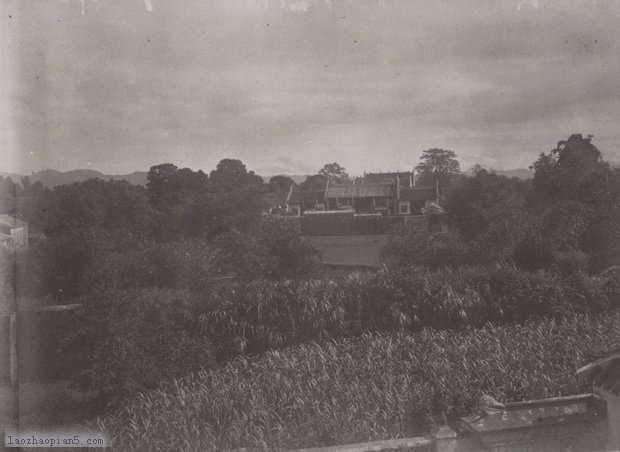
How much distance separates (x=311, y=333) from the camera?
9.55 meters

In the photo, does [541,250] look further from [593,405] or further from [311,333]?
[593,405]

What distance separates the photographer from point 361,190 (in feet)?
49.9

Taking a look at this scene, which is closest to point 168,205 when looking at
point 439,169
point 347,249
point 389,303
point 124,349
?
point 347,249

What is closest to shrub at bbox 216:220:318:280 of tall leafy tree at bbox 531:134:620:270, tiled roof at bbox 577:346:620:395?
tall leafy tree at bbox 531:134:620:270

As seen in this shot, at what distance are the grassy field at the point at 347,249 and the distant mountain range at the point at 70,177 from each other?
3928mm

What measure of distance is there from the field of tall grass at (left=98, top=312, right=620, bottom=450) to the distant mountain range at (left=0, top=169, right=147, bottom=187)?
2.82m

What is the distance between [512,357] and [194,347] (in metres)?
4.48

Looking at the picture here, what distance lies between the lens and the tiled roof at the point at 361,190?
14657mm

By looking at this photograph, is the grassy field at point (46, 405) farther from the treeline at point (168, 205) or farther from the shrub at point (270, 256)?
the shrub at point (270, 256)

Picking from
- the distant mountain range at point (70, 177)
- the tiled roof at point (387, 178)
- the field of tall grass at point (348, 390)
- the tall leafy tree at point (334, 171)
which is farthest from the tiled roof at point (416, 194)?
the distant mountain range at point (70, 177)

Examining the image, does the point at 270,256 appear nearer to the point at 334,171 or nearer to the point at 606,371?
the point at 334,171

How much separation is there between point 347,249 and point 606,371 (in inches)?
328

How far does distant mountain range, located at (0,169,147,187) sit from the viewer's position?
561cm

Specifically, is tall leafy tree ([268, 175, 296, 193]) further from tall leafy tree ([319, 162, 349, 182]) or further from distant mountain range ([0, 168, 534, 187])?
distant mountain range ([0, 168, 534, 187])
